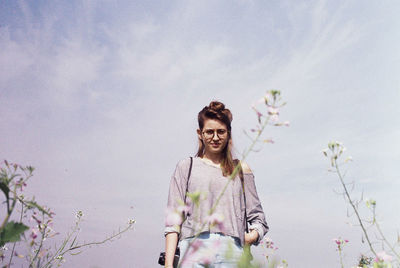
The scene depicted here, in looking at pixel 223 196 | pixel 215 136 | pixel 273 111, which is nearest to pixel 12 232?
pixel 273 111

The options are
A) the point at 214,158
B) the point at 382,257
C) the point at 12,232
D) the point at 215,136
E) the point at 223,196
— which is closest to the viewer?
the point at 12,232

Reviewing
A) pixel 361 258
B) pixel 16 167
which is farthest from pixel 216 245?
pixel 361 258

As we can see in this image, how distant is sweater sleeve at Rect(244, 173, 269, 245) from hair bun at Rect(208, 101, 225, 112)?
560 millimetres

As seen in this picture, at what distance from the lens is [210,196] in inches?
100

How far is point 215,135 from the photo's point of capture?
275cm

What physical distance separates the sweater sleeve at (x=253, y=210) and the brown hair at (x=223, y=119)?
19 centimetres

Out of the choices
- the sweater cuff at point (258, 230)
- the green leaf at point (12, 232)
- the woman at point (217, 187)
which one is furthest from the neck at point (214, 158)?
the green leaf at point (12, 232)

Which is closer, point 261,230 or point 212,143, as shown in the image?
point 261,230

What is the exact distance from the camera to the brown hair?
2794 mm

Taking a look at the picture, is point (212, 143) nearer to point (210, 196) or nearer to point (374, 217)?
point (210, 196)

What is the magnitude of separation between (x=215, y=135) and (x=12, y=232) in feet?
5.80

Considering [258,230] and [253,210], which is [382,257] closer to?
[258,230]

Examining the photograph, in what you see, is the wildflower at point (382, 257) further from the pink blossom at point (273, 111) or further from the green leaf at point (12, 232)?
the green leaf at point (12, 232)

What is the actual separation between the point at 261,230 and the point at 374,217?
2.55ft
